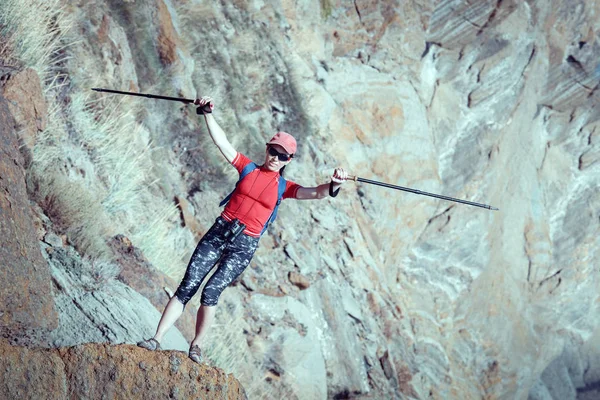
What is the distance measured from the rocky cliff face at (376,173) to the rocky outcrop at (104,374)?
128 centimetres

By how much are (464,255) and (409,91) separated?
396 centimetres

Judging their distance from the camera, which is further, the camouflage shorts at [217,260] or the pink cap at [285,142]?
the pink cap at [285,142]

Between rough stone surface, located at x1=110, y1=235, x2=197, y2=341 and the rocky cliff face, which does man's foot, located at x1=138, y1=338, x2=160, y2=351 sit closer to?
the rocky cliff face

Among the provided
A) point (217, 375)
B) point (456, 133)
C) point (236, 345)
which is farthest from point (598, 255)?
point (217, 375)

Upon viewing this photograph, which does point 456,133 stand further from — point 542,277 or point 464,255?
point 542,277

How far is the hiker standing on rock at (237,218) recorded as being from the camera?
5473 mm

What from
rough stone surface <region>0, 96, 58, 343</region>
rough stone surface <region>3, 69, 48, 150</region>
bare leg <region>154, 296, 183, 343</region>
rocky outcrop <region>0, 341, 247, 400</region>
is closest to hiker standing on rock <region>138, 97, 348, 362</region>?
bare leg <region>154, 296, 183, 343</region>

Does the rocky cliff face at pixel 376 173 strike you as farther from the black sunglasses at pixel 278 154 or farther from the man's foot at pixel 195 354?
the black sunglasses at pixel 278 154

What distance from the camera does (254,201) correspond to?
562 centimetres

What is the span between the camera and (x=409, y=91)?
45.4ft

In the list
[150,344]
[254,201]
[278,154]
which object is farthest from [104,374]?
[278,154]

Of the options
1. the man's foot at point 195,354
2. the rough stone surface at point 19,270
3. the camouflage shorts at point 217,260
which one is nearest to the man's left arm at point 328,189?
the camouflage shorts at point 217,260

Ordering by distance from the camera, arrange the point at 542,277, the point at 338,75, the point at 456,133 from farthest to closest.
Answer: the point at 542,277 < the point at 456,133 < the point at 338,75

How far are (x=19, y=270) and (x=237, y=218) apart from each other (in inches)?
63.7
